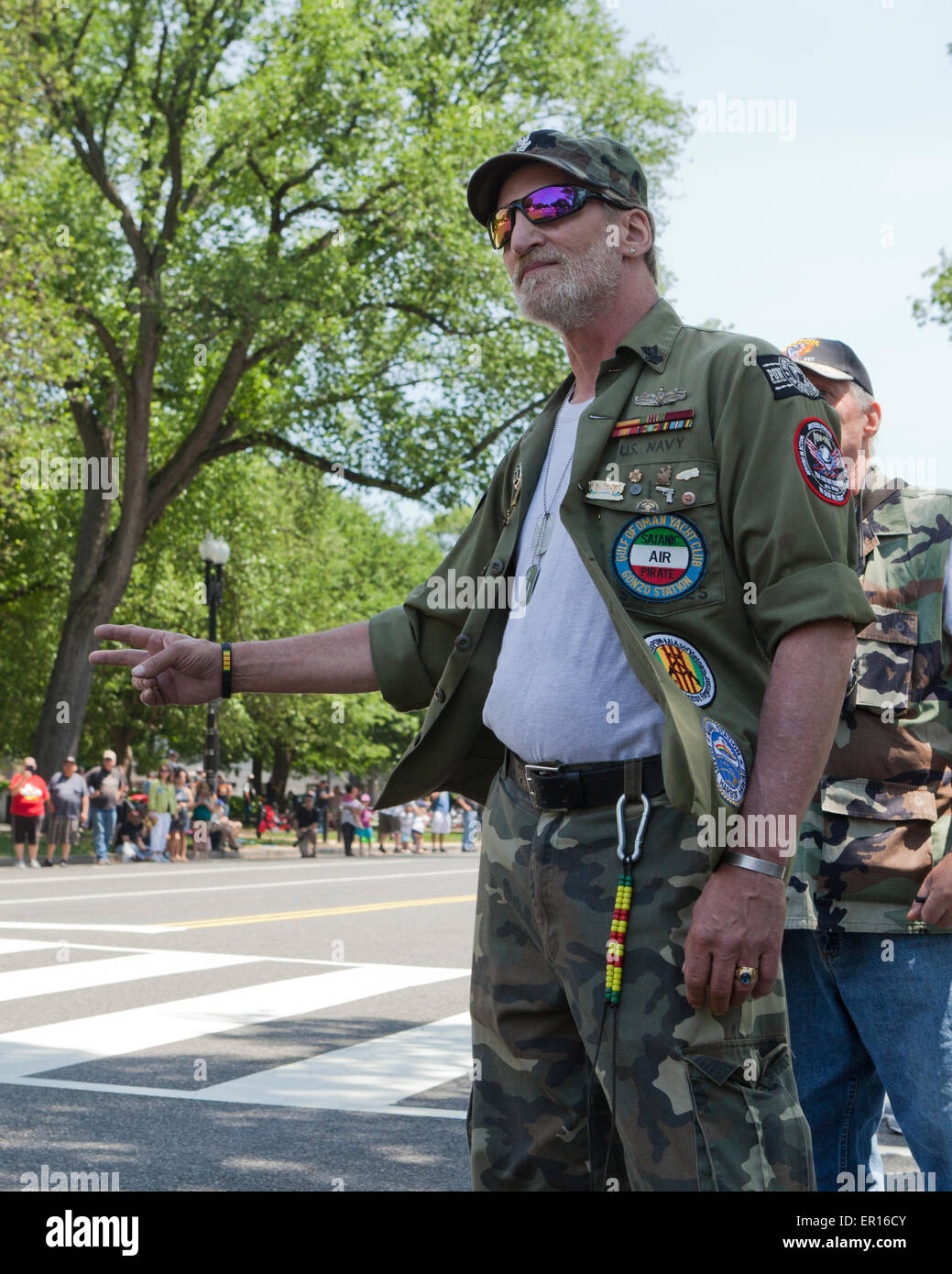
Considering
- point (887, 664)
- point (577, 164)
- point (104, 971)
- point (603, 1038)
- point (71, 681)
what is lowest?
point (104, 971)

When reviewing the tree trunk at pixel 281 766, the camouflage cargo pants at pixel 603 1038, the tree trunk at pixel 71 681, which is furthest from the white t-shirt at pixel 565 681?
the tree trunk at pixel 281 766

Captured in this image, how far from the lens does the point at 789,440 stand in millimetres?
2281

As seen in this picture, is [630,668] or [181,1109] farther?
[181,1109]

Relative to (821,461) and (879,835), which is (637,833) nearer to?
(821,461)

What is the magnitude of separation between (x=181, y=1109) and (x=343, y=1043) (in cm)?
149

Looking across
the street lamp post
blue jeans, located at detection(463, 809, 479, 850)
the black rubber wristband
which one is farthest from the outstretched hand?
blue jeans, located at detection(463, 809, 479, 850)

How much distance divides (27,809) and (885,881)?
19.3m

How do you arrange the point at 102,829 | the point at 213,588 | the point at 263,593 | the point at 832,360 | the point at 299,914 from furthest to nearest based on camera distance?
the point at 263,593 → the point at 213,588 → the point at 102,829 → the point at 299,914 → the point at 832,360

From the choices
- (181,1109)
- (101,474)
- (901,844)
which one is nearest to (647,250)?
(901,844)

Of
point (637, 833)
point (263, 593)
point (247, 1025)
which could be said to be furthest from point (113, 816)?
point (637, 833)

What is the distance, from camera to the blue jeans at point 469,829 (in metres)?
36.9

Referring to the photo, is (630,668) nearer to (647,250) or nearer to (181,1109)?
(647,250)

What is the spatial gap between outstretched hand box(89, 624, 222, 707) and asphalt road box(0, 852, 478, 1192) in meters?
2.07

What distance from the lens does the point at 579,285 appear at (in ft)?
8.57
